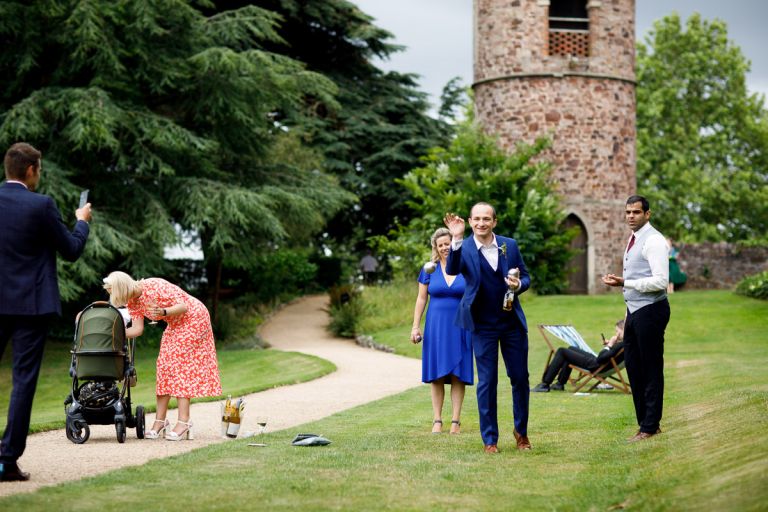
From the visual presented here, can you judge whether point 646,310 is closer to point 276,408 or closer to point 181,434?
point 181,434

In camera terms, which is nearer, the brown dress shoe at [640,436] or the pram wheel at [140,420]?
the brown dress shoe at [640,436]

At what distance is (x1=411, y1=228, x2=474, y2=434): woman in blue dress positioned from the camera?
403 inches

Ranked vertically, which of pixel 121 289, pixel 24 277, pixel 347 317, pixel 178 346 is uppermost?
pixel 24 277

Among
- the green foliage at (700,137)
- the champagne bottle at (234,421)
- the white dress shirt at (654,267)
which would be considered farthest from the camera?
the green foliage at (700,137)

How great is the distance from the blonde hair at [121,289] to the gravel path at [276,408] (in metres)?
1.22

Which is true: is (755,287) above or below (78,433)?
below

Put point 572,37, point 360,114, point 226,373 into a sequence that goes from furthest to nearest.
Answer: point 360,114 → point 572,37 → point 226,373

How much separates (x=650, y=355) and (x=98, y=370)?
15.1ft

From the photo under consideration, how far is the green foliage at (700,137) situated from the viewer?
2021 inches

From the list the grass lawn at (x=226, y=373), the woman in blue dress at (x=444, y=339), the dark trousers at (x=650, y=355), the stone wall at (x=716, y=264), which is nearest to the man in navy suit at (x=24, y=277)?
the woman in blue dress at (x=444, y=339)

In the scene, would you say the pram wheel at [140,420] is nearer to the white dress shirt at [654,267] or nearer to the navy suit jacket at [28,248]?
the navy suit jacket at [28,248]

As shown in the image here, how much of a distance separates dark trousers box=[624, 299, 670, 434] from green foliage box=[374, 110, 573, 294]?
20.0 meters

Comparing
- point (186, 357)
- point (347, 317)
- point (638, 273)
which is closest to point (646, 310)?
point (638, 273)

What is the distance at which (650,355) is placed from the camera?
9062 millimetres
